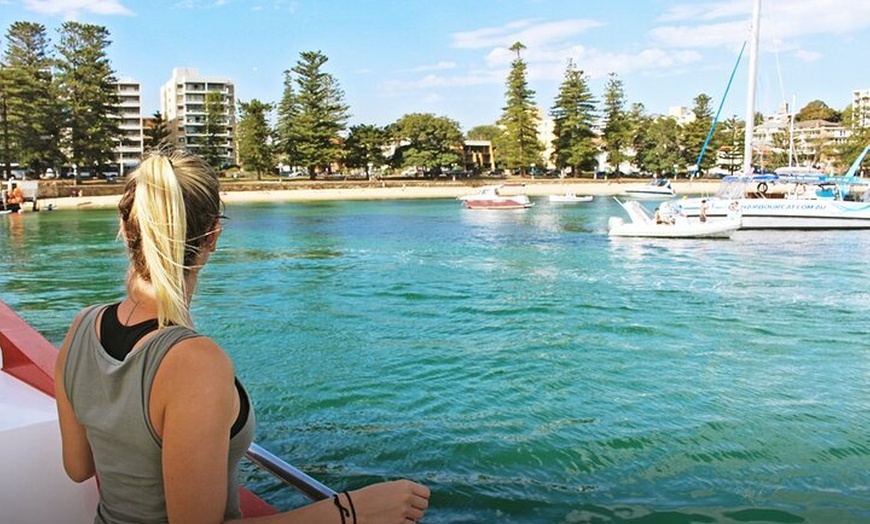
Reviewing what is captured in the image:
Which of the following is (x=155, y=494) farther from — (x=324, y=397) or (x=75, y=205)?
(x=75, y=205)

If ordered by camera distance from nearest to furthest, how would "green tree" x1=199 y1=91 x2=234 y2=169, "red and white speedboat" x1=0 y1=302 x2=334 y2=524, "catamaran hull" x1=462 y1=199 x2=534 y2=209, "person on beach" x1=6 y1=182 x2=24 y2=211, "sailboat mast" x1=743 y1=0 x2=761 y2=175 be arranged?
"red and white speedboat" x1=0 y1=302 x2=334 y2=524 → "sailboat mast" x1=743 y1=0 x2=761 y2=175 → "person on beach" x1=6 y1=182 x2=24 y2=211 → "catamaran hull" x1=462 y1=199 x2=534 y2=209 → "green tree" x1=199 y1=91 x2=234 y2=169

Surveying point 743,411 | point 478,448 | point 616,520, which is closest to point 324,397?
point 478,448

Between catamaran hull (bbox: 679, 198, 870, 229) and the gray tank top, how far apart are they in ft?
100

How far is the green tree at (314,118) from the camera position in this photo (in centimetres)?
7500

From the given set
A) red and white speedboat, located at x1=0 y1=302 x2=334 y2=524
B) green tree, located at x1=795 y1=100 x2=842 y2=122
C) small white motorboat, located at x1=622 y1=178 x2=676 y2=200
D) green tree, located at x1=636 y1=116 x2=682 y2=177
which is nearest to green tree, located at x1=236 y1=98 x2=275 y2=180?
small white motorboat, located at x1=622 y1=178 x2=676 y2=200

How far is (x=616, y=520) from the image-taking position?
15.7 ft

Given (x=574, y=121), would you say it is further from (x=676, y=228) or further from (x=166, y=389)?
(x=166, y=389)

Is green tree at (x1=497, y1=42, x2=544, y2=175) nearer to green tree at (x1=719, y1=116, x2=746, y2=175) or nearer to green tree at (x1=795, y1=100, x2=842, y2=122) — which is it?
green tree at (x1=719, y1=116, x2=746, y2=175)

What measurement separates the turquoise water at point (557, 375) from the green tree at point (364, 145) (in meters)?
62.8

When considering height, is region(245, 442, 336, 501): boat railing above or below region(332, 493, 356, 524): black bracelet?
below

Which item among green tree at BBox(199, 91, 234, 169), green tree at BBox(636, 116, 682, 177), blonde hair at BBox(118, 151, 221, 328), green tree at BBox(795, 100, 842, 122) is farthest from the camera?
green tree at BBox(795, 100, 842, 122)

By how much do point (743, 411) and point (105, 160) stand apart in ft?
231

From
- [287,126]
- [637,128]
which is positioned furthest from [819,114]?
[287,126]

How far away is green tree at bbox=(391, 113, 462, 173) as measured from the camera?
283ft
